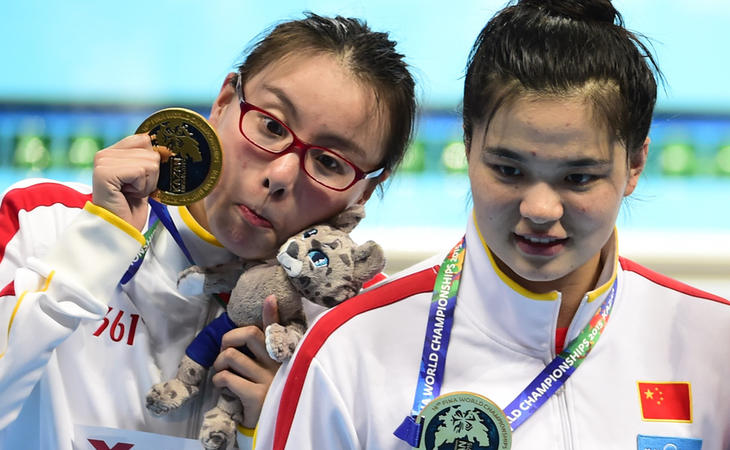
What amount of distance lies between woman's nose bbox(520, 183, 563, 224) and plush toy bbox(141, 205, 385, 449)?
33 cm

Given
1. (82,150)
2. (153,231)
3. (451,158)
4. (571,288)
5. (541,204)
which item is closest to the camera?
(541,204)

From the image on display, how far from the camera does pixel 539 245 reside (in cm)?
144

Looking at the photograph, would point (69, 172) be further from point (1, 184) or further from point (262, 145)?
point (262, 145)

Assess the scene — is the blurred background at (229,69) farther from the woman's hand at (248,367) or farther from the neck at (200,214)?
the woman's hand at (248,367)

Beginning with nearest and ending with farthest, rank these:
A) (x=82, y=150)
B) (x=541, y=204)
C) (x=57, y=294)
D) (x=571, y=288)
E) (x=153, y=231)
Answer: (x=541, y=204), (x=57, y=294), (x=571, y=288), (x=153, y=231), (x=82, y=150)

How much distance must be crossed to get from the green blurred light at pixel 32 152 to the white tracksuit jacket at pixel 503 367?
3.57m

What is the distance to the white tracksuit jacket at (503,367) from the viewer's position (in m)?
1.45

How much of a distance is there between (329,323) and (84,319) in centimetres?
42

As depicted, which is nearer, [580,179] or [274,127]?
[580,179]

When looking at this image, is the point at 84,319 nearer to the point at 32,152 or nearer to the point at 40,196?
the point at 40,196

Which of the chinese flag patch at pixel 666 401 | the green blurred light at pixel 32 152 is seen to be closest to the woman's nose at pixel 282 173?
the chinese flag patch at pixel 666 401

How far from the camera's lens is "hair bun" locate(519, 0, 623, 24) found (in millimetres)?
1481

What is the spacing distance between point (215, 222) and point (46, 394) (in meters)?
0.44

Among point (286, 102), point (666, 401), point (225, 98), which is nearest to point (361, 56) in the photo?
point (286, 102)
